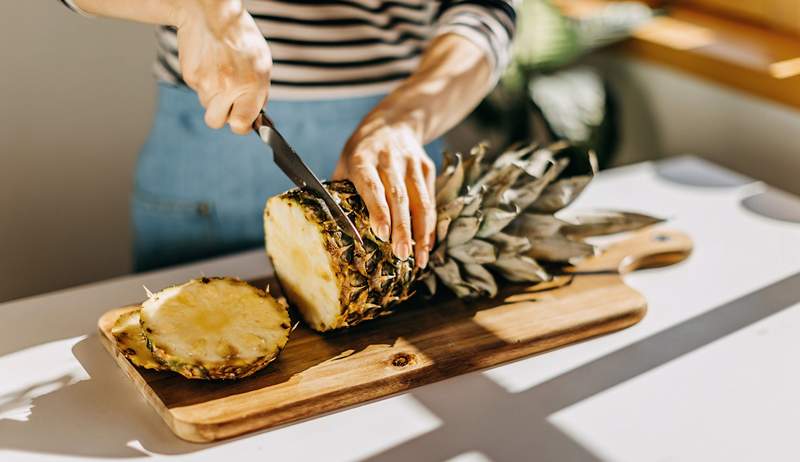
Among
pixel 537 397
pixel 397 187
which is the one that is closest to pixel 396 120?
pixel 397 187

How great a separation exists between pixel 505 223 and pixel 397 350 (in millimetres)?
274

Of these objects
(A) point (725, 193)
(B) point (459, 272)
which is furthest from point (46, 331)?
(A) point (725, 193)

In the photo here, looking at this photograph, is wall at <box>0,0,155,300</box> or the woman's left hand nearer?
the woman's left hand

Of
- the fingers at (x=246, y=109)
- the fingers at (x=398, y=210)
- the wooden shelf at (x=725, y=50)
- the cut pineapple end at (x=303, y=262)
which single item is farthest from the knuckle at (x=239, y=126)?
the wooden shelf at (x=725, y=50)

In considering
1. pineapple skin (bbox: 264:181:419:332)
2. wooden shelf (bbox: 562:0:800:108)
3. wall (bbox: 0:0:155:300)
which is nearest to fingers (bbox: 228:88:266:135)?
pineapple skin (bbox: 264:181:419:332)

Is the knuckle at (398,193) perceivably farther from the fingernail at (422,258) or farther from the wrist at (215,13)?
the wrist at (215,13)

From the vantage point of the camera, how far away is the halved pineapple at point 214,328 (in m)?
1.14

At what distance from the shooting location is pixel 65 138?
2.01 metres

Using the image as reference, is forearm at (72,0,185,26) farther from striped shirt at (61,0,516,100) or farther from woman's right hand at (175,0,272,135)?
striped shirt at (61,0,516,100)

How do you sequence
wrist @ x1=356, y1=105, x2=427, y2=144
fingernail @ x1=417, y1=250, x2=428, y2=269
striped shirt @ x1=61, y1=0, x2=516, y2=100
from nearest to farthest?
1. fingernail @ x1=417, y1=250, x2=428, y2=269
2. wrist @ x1=356, y1=105, x2=427, y2=144
3. striped shirt @ x1=61, y1=0, x2=516, y2=100

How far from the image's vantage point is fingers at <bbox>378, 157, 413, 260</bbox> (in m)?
1.28

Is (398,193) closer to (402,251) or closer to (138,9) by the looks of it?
(402,251)

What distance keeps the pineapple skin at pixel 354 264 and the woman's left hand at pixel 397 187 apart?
2 cm

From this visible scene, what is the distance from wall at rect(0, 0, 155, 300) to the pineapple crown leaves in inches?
38.7
